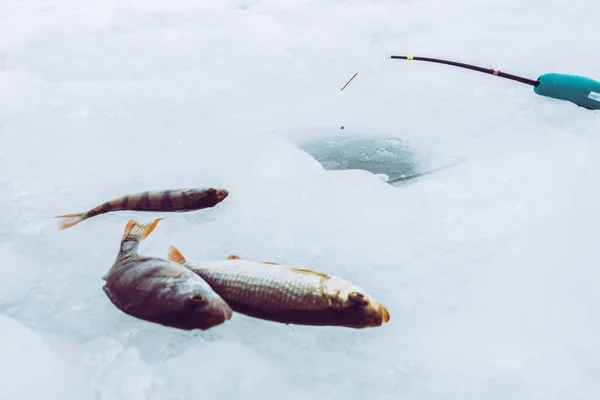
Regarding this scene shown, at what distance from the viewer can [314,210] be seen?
8.95 ft

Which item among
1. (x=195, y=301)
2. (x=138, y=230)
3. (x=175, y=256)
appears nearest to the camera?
(x=195, y=301)

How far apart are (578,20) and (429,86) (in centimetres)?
267

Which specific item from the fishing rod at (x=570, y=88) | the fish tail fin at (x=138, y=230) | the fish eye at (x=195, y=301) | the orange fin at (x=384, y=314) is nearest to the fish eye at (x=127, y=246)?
the fish tail fin at (x=138, y=230)

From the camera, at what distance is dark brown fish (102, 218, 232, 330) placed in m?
1.92

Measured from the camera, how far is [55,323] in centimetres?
212

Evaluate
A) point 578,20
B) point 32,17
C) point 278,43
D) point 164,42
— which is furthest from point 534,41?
point 32,17

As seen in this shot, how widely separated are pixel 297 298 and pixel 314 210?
841mm

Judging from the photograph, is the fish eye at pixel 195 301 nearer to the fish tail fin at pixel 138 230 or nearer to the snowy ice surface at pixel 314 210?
the snowy ice surface at pixel 314 210

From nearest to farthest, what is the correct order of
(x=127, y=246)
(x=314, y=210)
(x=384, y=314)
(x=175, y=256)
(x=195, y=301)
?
1. (x=195, y=301)
2. (x=384, y=314)
3. (x=175, y=256)
4. (x=127, y=246)
5. (x=314, y=210)

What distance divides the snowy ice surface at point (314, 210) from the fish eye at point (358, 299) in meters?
0.16

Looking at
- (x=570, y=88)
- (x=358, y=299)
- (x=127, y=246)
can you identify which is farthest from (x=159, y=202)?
(x=570, y=88)

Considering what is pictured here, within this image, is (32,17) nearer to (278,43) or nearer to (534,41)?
(278,43)

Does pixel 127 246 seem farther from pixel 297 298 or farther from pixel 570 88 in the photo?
pixel 570 88

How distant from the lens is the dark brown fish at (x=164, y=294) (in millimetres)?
1923
